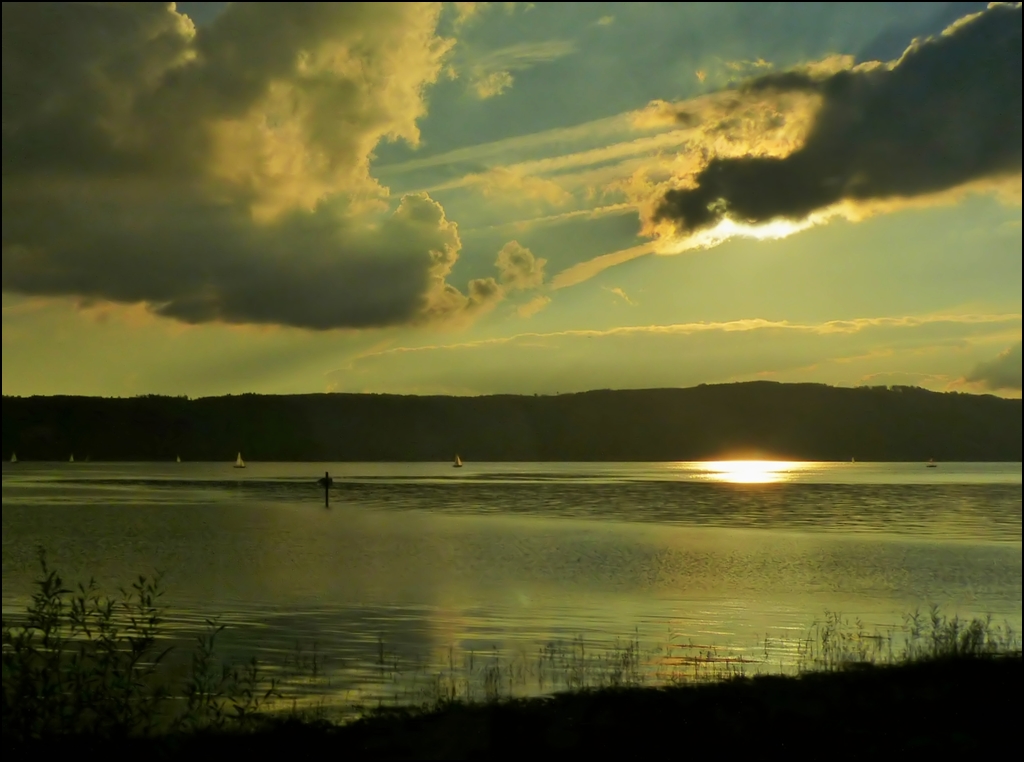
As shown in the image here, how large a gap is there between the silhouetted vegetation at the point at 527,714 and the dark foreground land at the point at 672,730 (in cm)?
3

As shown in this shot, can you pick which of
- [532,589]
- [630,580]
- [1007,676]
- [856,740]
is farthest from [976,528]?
[856,740]

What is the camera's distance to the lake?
81.8 feet

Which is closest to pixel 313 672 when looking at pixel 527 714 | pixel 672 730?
pixel 527 714

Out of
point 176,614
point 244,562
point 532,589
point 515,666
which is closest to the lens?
point 515,666

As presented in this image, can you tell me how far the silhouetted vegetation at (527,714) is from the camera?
12945 millimetres

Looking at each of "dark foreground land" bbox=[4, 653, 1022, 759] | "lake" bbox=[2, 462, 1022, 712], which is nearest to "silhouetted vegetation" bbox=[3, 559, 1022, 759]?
"dark foreground land" bbox=[4, 653, 1022, 759]

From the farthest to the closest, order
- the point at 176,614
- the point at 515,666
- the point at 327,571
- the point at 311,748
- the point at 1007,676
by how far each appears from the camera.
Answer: the point at 327,571
the point at 176,614
the point at 515,666
the point at 1007,676
the point at 311,748

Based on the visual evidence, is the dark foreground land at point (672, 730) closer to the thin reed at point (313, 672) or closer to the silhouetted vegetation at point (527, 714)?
the silhouetted vegetation at point (527, 714)

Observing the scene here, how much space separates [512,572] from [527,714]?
26265mm

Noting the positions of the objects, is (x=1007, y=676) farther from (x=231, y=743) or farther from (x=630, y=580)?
(x=630, y=580)

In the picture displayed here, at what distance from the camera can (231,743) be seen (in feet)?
43.4

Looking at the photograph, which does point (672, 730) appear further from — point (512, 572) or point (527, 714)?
point (512, 572)

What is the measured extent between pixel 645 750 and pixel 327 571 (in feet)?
97.2

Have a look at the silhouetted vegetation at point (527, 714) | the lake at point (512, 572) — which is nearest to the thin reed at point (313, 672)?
the silhouetted vegetation at point (527, 714)
